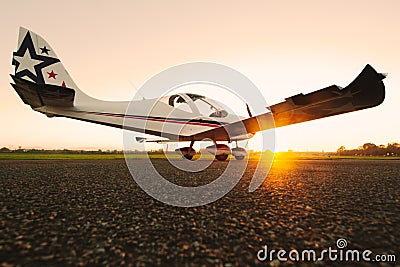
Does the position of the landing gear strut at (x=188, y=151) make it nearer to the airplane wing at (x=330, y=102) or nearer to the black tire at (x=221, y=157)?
the black tire at (x=221, y=157)

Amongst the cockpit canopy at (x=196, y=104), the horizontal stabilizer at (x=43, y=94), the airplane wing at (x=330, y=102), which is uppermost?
the cockpit canopy at (x=196, y=104)

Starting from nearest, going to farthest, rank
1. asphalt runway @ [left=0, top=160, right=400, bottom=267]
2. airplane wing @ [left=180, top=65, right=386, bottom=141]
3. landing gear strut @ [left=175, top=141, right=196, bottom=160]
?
1. asphalt runway @ [left=0, top=160, right=400, bottom=267]
2. airplane wing @ [left=180, top=65, right=386, bottom=141]
3. landing gear strut @ [left=175, top=141, right=196, bottom=160]

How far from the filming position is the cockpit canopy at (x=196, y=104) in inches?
327

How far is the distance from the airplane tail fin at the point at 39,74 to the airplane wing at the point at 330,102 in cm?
528

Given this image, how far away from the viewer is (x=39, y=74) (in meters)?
8.53

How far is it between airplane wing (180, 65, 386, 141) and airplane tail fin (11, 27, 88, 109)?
5.28 meters

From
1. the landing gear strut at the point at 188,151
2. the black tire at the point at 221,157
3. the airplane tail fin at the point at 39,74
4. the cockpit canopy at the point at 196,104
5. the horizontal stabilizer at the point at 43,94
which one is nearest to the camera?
the horizontal stabilizer at the point at 43,94

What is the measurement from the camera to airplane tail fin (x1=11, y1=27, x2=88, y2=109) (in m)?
6.55

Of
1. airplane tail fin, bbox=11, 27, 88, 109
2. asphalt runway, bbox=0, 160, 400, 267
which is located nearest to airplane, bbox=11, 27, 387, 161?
airplane tail fin, bbox=11, 27, 88, 109

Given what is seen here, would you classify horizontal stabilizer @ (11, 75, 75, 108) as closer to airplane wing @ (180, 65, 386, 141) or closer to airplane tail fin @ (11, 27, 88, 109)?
airplane tail fin @ (11, 27, 88, 109)

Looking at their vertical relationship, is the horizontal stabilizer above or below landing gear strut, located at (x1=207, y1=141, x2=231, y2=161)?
above

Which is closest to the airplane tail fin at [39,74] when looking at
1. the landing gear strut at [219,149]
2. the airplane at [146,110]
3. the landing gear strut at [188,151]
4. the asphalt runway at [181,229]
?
the airplane at [146,110]

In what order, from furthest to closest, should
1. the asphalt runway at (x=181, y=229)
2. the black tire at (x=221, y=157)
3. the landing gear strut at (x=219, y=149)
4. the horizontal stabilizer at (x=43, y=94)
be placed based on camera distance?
1. the black tire at (x=221, y=157)
2. the landing gear strut at (x=219, y=149)
3. the horizontal stabilizer at (x=43, y=94)
4. the asphalt runway at (x=181, y=229)

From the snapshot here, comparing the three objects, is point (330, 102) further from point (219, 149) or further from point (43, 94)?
point (43, 94)
